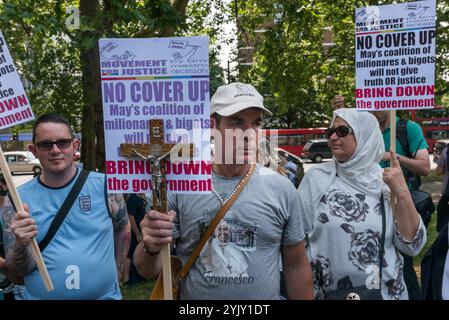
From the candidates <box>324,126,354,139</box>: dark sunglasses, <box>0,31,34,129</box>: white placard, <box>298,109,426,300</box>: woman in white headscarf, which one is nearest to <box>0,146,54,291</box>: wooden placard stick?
<box>0,31,34,129</box>: white placard

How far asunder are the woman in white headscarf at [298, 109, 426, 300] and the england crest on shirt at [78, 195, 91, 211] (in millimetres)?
1229

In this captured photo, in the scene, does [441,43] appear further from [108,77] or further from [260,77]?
[108,77]

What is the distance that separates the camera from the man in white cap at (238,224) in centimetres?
224

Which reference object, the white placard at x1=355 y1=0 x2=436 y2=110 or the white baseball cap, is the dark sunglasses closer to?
the white placard at x1=355 y1=0 x2=436 y2=110

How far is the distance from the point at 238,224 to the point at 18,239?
1.15 metres

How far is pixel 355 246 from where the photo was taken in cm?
285

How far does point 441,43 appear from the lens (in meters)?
14.2

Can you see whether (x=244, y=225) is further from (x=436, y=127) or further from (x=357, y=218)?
(x=436, y=127)

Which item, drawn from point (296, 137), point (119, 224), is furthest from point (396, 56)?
point (296, 137)

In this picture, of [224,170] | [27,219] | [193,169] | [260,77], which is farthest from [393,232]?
[260,77]

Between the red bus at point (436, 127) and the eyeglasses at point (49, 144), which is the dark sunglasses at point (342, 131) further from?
the red bus at point (436, 127)

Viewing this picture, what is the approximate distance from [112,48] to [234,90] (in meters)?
0.59

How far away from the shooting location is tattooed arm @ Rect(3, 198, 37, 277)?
8.41 ft

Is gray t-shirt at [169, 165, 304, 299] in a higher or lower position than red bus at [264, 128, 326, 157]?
higher
